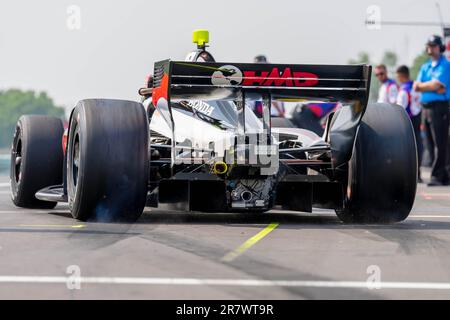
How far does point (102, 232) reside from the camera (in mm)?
8117

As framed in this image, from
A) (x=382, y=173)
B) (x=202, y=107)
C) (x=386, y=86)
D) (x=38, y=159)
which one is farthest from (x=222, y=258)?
(x=386, y=86)

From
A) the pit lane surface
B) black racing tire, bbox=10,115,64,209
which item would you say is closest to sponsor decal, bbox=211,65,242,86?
the pit lane surface

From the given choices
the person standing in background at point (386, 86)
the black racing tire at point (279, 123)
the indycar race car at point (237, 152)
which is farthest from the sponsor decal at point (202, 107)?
the person standing in background at point (386, 86)

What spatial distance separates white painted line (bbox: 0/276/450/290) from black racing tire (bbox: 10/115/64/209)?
16.6ft

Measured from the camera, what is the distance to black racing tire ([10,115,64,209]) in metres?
10.8

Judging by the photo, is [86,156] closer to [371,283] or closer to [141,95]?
[141,95]

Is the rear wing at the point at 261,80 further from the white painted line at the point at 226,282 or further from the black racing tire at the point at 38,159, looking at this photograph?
the white painted line at the point at 226,282

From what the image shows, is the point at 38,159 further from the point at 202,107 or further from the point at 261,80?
the point at 261,80

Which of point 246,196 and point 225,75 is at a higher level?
point 225,75

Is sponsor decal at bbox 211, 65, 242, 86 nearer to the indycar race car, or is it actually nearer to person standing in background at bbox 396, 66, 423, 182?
the indycar race car

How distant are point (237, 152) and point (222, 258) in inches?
84.7

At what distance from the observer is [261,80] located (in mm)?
8906

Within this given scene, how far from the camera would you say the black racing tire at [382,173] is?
30.1 ft
